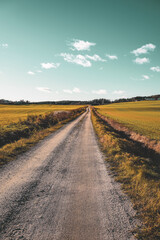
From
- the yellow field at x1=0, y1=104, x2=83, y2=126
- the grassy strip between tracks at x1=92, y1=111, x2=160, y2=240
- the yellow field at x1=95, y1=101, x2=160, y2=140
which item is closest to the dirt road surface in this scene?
the grassy strip between tracks at x1=92, y1=111, x2=160, y2=240

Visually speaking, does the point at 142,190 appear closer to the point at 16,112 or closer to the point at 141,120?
the point at 141,120

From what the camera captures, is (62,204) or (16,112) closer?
(62,204)

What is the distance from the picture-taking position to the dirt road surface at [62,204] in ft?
9.28

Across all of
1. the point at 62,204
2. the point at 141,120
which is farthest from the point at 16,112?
the point at 62,204

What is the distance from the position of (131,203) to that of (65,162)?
397 centimetres

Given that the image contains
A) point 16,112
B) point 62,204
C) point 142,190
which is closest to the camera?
point 62,204

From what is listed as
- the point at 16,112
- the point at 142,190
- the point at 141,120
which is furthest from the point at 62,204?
the point at 16,112

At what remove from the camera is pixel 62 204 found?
12.1 ft

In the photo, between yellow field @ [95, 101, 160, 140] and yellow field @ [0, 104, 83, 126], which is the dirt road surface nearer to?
yellow field @ [95, 101, 160, 140]

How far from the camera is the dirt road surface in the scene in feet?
9.28

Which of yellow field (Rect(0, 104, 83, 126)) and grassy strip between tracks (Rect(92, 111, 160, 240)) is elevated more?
yellow field (Rect(0, 104, 83, 126))

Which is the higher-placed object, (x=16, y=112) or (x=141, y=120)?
(x=16, y=112)

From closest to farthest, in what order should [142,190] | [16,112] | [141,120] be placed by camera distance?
[142,190]
[141,120]
[16,112]

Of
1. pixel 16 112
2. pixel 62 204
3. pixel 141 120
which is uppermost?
pixel 16 112
